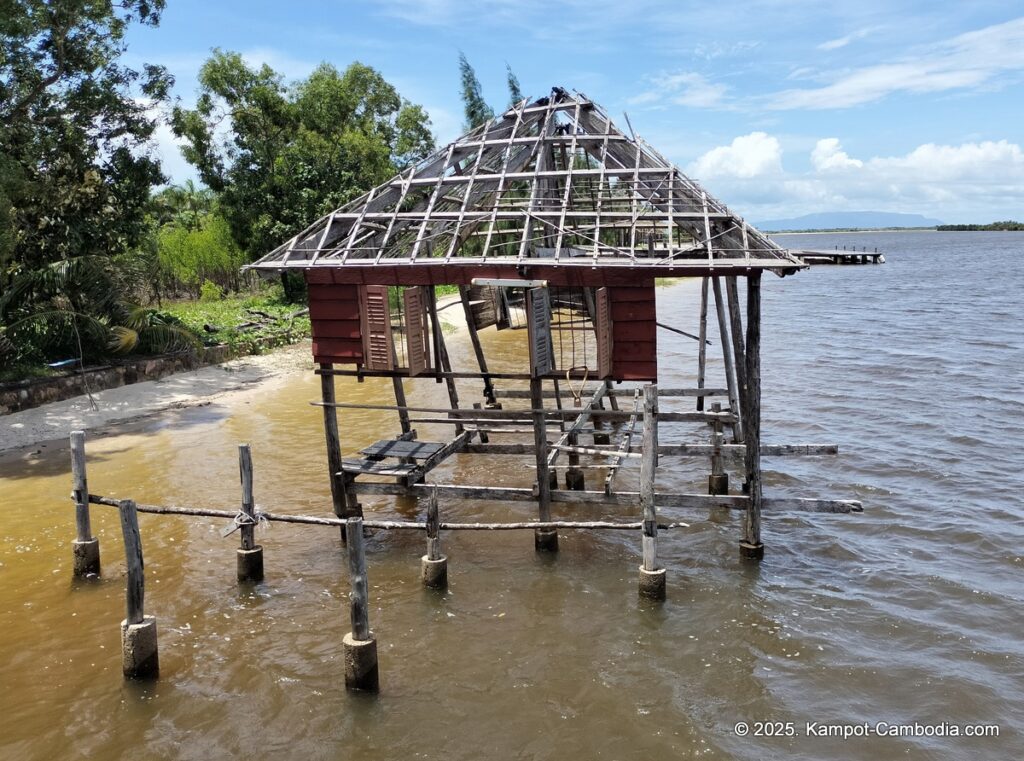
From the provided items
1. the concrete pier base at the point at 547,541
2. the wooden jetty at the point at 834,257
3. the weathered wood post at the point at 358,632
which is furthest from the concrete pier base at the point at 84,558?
the wooden jetty at the point at 834,257

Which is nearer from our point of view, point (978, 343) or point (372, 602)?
point (372, 602)

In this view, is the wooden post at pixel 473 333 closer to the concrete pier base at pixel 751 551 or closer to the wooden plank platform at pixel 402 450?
the wooden plank platform at pixel 402 450

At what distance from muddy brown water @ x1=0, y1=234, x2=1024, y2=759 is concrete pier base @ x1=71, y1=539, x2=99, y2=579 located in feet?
0.58

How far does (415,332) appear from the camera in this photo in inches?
395

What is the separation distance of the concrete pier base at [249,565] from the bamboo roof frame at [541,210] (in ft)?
12.3

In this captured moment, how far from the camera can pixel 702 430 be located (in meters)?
17.8

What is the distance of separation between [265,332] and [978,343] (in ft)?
86.6

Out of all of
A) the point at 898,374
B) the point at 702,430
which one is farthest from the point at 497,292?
the point at 898,374

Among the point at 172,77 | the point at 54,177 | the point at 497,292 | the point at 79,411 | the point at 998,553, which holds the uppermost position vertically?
the point at 172,77

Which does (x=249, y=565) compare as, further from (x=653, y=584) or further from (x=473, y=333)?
(x=473, y=333)

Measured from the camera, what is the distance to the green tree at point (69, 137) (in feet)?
55.1

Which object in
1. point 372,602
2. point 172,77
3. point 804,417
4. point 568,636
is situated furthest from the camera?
point 172,77

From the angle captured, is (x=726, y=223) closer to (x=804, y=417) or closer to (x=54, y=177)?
(x=804, y=417)

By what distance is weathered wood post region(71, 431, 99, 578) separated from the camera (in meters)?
9.62
